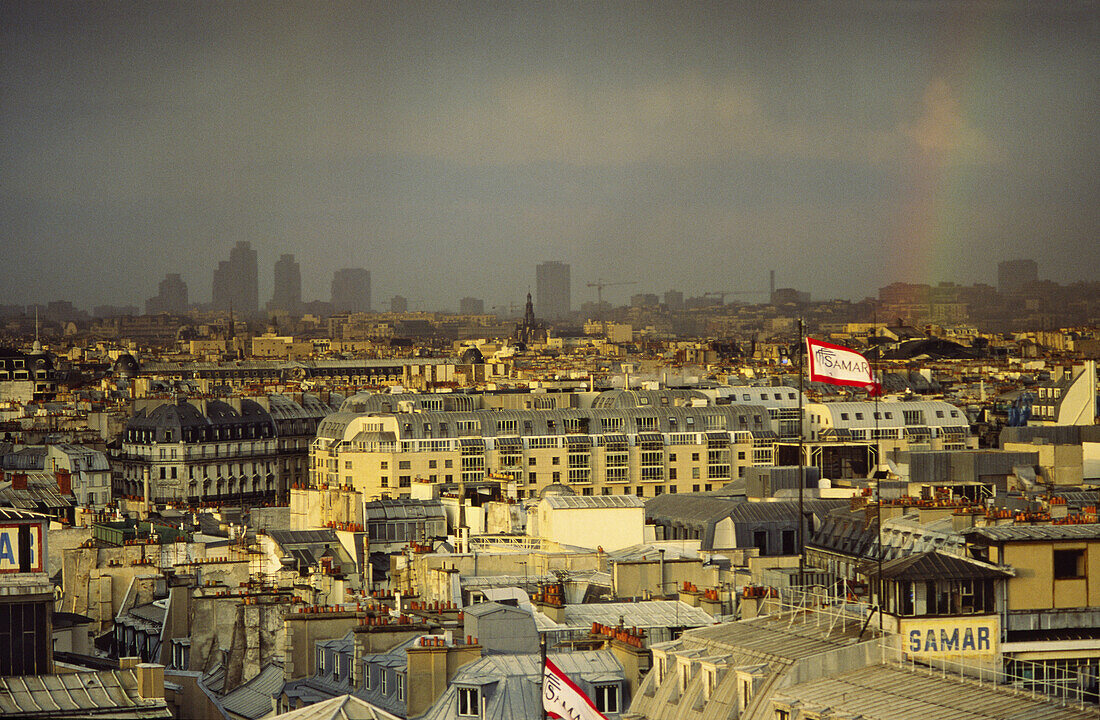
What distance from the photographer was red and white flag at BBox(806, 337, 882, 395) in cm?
3189

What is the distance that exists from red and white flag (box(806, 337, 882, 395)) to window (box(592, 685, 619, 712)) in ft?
23.5

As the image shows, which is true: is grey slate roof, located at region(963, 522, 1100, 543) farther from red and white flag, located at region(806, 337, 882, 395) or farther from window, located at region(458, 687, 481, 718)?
window, located at region(458, 687, 481, 718)

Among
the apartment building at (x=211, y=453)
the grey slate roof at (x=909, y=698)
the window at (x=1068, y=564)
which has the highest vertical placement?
the window at (x=1068, y=564)

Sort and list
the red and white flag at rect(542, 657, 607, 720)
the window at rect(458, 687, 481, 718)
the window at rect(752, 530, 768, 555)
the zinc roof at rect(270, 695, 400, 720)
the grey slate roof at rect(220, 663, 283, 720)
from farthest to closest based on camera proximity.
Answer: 1. the window at rect(752, 530, 768, 555)
2. the grey slate roof at rect(220, 663, 283, 720)
3. the window at rect(458, 687, 481, 718)
4. the zinc roof at rect(270, 695, 400, 720)
5. the red and white flag at rect(542, 657, 607, 720)

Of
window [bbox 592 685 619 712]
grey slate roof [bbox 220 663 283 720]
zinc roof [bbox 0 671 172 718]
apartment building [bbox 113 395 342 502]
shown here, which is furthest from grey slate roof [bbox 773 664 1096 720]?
apartment building [bbox 113 395 342 502]

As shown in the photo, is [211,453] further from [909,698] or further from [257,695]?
[909,698]

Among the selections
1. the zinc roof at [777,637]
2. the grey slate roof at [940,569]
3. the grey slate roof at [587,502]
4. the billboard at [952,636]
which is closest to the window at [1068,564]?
the grey slate roof at [940,569]

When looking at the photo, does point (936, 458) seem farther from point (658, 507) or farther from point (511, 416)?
point (511, 416)

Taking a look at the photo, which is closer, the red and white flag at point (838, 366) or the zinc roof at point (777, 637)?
the zinc roof at point (777, 637)

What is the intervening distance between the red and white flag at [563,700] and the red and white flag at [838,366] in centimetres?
1061

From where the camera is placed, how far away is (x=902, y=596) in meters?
23.4

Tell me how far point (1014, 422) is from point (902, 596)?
7535 centimetres

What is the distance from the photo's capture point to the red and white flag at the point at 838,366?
3189 cm

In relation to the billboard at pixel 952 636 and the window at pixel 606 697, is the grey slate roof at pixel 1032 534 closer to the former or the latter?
the billboard at pixel 952 636
